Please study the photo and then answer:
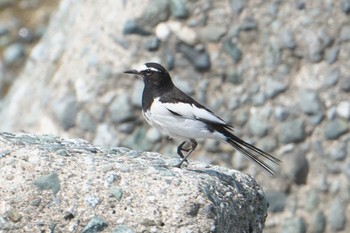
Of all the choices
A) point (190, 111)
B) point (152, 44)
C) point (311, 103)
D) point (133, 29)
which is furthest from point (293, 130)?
point (190, 111)

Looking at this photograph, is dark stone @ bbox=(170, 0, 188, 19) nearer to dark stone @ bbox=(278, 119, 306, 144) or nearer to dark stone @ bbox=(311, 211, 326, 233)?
dark stone @ bbox=(278, 119, 306, 144)

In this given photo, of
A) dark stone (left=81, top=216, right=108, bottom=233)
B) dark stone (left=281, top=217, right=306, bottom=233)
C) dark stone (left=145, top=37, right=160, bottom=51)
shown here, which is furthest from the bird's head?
dark stone (left=281, top=217, right=306, bottom=233)

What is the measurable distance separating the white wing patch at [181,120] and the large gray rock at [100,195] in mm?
927

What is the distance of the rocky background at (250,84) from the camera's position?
1105 centimetres

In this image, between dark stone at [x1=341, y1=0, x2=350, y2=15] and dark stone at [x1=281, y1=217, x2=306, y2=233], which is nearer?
dark stone at [x1=281, y1=217, x2=306, y2=233]

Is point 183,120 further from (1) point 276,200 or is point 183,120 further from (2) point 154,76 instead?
(1) point 276,200

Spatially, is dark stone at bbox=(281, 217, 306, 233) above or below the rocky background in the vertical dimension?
below

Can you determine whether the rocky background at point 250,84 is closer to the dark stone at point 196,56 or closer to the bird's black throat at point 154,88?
the dark stone at point 196,56

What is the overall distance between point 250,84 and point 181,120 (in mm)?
4162

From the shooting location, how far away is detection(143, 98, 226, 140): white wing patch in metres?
7.12

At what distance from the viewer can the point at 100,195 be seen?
18.9 ft

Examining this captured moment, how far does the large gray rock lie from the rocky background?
496 cm

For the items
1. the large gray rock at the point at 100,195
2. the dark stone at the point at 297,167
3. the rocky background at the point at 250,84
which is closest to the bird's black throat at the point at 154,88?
the large gray rock at the point at 100,195

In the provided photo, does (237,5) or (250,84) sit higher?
(237,5)
